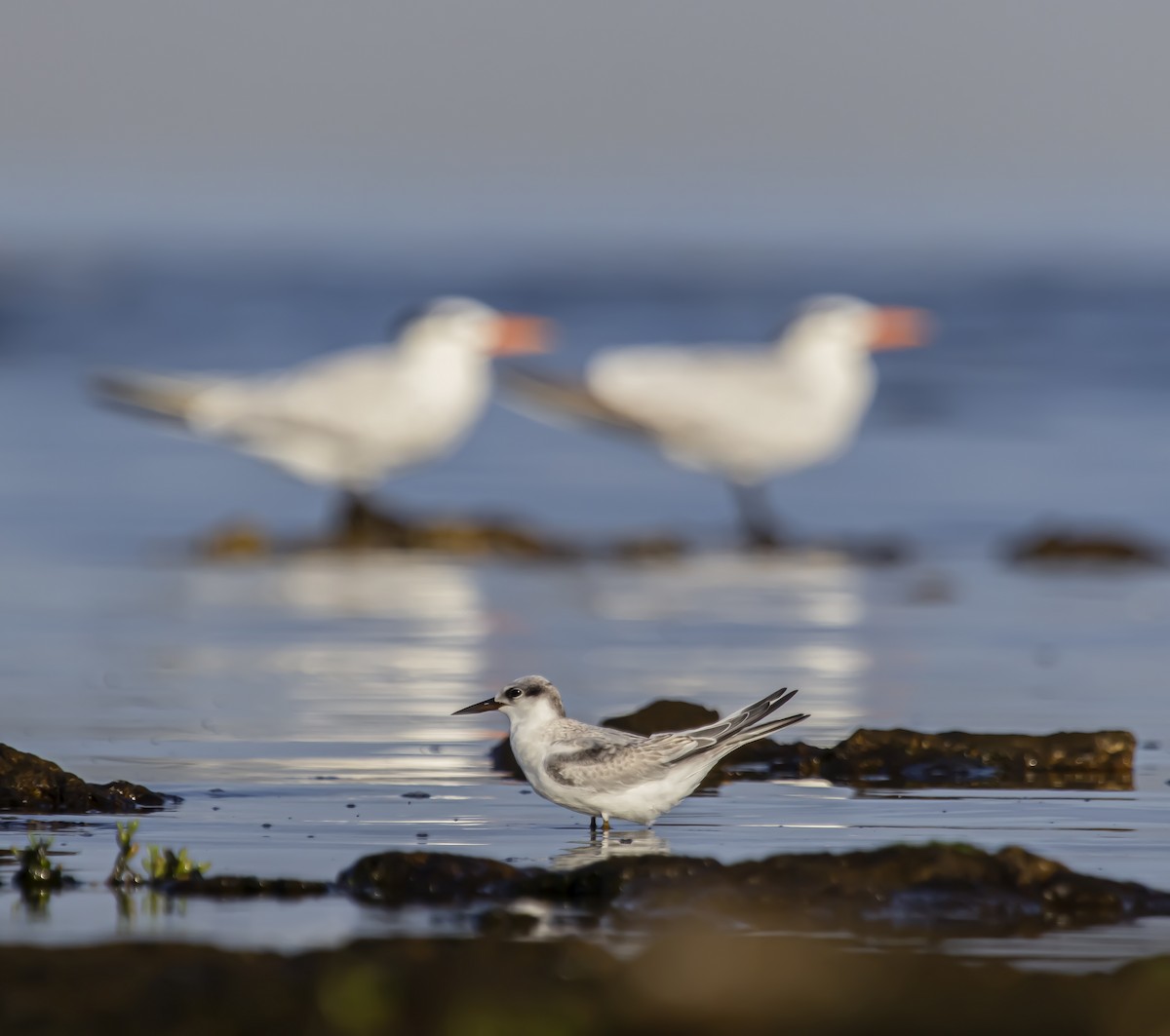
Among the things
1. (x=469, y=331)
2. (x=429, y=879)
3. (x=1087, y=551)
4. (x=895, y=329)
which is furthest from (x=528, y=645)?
(x=895, y=329)

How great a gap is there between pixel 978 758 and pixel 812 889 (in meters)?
1.78

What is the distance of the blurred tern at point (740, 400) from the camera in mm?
13672

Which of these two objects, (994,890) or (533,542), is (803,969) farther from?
(533,542)

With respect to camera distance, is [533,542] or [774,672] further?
[533,542]

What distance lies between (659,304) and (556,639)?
29.7 m

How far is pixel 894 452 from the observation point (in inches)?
695

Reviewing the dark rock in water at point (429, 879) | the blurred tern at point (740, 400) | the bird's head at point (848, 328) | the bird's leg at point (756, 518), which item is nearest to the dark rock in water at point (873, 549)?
the bird's leg at point (756, 518)

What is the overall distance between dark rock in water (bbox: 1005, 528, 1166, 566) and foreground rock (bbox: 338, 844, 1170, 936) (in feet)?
22.0

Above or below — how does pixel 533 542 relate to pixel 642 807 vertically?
above

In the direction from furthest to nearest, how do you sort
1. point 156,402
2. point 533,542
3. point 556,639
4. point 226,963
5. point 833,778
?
point 156,402 < point 533,542 < point 556,639 < point 833,778 < point 226,963

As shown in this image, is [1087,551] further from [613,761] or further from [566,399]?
[613,761]

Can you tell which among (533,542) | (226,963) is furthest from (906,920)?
(533,542)

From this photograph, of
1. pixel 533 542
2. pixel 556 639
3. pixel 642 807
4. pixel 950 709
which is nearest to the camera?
pixel 642 807

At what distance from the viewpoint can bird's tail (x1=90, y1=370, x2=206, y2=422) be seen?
44.9ft
